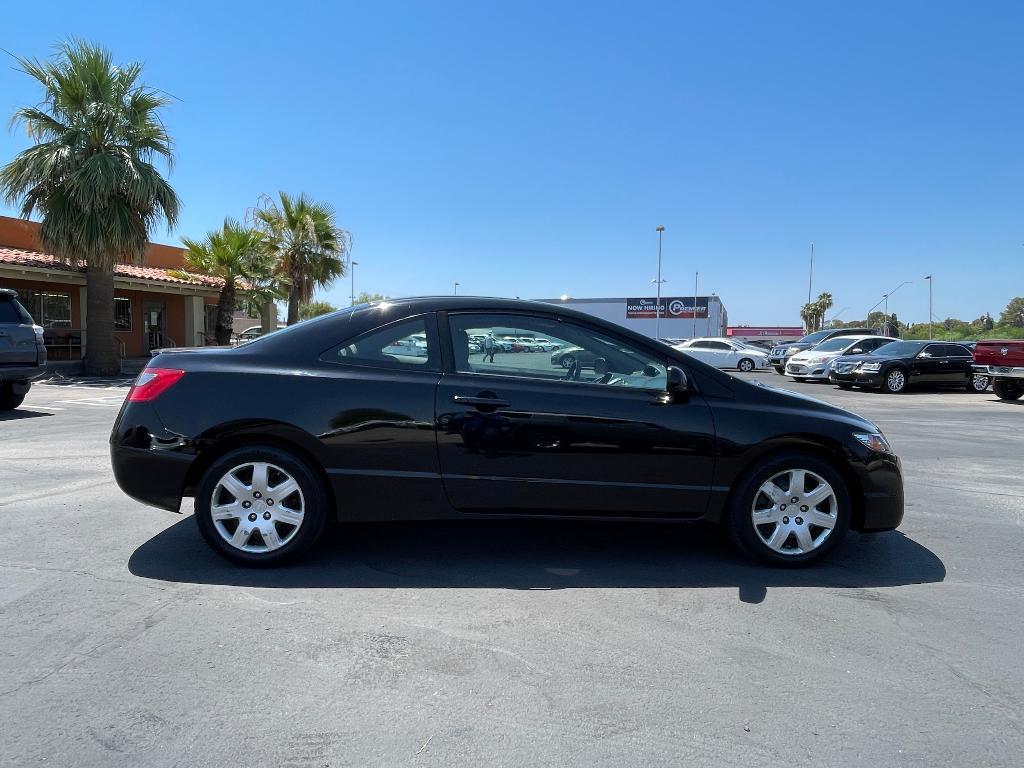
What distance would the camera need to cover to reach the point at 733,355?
29547 millimetres

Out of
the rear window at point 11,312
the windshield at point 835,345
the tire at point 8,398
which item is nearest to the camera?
the rear window at point 11,312

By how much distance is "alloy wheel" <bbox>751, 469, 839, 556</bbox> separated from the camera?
12.9 ft

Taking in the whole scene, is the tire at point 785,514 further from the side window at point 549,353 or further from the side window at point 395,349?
the side window at point 395,349

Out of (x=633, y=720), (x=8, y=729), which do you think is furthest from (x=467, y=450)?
(x=8, y=729)

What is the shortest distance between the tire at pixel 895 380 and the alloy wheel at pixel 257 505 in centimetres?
1756

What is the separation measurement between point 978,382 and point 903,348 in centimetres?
223

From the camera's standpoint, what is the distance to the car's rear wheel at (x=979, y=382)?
1784 centimetres

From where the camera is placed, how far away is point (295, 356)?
3926 millimetres

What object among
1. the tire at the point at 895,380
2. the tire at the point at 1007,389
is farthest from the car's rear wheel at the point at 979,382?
the tire at the point at 1007,389

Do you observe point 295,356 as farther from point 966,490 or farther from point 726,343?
point 726,343

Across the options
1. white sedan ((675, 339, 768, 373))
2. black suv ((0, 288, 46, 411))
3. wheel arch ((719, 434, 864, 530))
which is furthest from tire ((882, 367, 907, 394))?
black suv ((0, 288, 46, 411))

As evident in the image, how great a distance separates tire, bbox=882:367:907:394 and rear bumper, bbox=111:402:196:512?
17.9 m

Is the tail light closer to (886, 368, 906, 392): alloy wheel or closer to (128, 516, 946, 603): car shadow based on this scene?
(128, 516, 946, 603): car shadow

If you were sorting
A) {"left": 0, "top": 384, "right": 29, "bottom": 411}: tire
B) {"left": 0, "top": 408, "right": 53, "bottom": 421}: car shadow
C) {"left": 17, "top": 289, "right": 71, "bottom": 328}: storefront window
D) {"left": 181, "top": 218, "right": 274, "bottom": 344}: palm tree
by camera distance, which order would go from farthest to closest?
{"left": 181, "top": 218, "right": 274, "bottom": 344}: palm tree < {"left": 17, "top": 289, "right": 71, "bottom": 328}: storefront window < {"left": 0, "top": 384, "right": 29, "bottom": 411}: tire < {"left": 0, "top": 408, "right": 53, "bottom": 421}: car shadow
